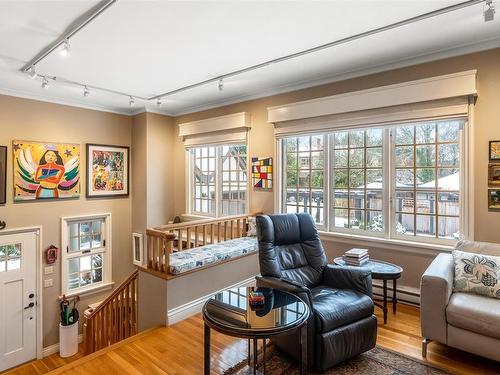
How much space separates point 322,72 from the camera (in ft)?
12.3

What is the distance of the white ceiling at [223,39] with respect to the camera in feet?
7.79

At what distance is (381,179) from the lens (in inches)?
144

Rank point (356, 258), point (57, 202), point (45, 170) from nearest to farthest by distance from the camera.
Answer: point (356, 258), point (45, 170), point (57, 202)

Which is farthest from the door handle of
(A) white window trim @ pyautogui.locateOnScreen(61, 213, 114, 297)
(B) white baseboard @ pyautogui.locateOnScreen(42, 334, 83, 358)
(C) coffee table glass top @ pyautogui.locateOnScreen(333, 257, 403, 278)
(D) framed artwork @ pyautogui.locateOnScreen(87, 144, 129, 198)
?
(C) coffee table glass top @ pyautogui.locateOnScreen(333, 257, 403, 278)

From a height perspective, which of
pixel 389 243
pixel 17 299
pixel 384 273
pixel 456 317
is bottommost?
pixel 17 299

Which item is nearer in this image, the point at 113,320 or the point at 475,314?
the point at 475,314

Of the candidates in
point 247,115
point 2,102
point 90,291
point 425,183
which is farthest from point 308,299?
point 2,102

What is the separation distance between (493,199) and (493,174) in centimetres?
24

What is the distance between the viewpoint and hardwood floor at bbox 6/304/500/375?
7.61 ft

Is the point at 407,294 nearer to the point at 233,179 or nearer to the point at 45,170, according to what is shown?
the point at 233,179

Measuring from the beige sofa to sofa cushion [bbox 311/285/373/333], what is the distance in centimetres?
47

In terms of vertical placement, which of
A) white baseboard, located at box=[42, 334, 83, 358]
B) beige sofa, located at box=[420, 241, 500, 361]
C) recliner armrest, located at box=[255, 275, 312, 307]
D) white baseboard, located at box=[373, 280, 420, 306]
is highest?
recliner armrest, located at box=[255, 275, 312, 307]

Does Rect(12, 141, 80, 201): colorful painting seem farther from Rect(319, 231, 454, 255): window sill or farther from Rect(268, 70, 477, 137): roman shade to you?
Rect(319, 231, 454, 255): window sill

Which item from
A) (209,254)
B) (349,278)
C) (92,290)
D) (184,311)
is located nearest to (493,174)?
(349,278)
